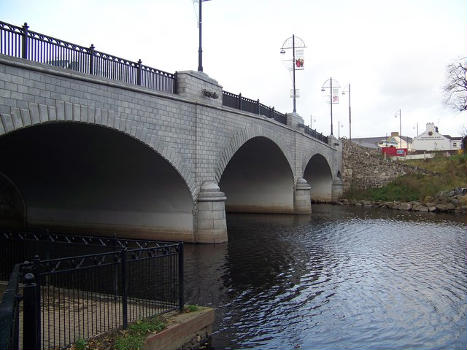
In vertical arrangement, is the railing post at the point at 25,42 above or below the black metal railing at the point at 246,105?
below

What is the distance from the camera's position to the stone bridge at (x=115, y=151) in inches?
491

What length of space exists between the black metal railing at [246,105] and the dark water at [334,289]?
21.0 feet

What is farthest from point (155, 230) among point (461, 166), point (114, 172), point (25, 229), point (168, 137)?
point (461, 166)

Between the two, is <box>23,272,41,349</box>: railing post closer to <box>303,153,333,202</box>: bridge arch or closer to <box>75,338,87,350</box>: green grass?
<box>75,338,87,350</box>: green grass

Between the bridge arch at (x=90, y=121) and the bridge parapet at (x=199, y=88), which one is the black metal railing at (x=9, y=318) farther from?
the bridge parapet at (x=199, y=88)

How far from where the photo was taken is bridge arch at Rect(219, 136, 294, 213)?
31.6 metres

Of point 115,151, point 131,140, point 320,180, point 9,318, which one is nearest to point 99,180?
point 115,151

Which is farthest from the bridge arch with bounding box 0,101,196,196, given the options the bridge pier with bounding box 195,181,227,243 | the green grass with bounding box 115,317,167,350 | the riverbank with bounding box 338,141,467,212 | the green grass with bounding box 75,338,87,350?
the riverbank with bounding box 338,141,467,212

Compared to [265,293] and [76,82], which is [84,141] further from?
[265,293]

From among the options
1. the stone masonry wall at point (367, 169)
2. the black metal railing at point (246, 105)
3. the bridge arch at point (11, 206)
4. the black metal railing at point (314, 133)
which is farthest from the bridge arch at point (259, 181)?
the stone masonry wall at point (367, 169)

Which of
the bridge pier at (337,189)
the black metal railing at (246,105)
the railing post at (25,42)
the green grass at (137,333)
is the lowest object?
the green grass at (137,333)

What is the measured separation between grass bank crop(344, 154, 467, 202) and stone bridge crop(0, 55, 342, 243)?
66.5 feet

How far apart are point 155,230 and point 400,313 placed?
12096 millimetres

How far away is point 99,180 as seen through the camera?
21.2 m
